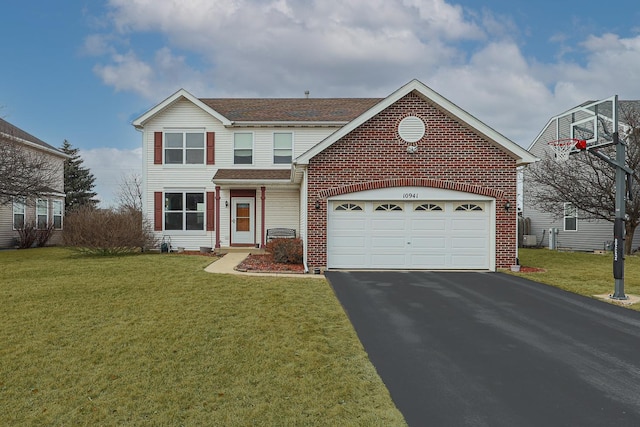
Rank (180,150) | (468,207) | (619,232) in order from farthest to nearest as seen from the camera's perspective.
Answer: (180,150), (468,207), (619,232)

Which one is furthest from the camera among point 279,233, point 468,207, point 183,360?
point 279,233

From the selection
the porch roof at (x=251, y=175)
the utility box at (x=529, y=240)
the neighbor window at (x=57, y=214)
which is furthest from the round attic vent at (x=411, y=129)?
the neighbor window at (x=57, y=214)

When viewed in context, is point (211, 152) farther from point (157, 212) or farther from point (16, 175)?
point (16, 175)

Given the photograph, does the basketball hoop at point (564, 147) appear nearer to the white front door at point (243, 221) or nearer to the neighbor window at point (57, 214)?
the white front door at point (243, 221)

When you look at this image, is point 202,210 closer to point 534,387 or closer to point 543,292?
point 543,292

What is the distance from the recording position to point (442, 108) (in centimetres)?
A: 1335

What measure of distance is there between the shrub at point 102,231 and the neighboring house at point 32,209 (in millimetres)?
4757

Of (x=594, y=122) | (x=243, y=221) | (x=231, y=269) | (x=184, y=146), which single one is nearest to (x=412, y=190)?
(x=594, y=122)

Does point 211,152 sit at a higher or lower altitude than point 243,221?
higher

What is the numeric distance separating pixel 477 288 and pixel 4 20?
67.8 ft

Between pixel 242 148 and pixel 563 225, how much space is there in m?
18.6

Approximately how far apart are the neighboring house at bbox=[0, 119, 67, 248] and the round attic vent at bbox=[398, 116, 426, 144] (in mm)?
17199

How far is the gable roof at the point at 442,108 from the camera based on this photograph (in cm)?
1316

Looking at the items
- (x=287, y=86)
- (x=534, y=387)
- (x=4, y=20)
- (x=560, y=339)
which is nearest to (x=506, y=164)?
(x=560, y=339)
